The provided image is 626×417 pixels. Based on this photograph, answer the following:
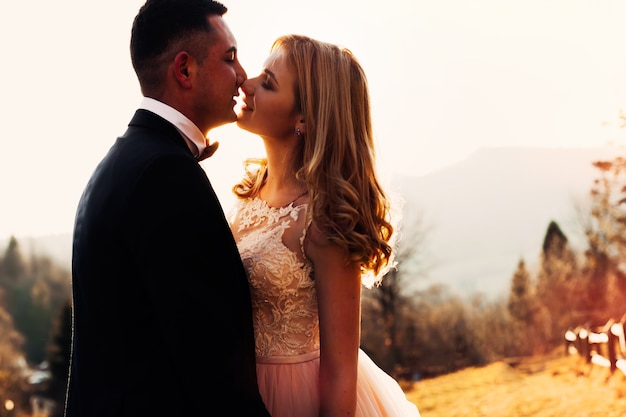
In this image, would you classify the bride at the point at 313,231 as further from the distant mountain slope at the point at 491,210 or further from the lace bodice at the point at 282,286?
the distant mountain slope at the point at 491,210

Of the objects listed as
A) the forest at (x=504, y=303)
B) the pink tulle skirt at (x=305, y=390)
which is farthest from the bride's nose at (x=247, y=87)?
the forest at (x=504, y=303)

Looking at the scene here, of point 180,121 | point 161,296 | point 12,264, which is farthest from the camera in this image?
point 12,264

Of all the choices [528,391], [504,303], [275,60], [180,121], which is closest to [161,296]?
[180,121]

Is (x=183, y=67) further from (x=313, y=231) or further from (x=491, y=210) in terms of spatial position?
(x=491, y=210)

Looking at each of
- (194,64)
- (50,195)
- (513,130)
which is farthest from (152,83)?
(50,195)

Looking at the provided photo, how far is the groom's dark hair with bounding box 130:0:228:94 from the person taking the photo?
215 centimetres

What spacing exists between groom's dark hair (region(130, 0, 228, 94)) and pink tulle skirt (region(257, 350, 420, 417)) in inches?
36.9

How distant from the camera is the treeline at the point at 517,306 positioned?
9289 mm

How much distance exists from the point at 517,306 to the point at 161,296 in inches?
347

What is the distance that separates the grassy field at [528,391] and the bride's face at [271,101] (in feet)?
22.3

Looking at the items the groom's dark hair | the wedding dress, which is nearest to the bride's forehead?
the groom's dark hair

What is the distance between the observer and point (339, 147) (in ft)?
7.82

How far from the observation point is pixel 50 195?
11.5 metres

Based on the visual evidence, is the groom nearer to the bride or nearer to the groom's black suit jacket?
the groom's black suit jacket
